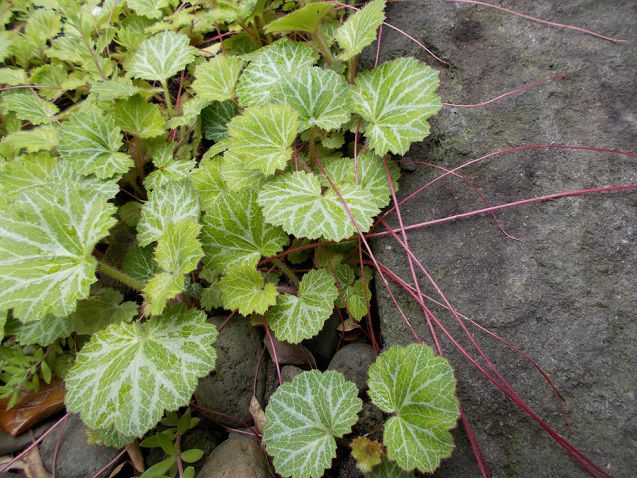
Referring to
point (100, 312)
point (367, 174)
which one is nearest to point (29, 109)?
point (100, 312)

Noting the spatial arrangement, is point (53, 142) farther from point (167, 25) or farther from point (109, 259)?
point (167, 25)

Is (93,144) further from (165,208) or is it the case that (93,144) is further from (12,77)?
(12,77)

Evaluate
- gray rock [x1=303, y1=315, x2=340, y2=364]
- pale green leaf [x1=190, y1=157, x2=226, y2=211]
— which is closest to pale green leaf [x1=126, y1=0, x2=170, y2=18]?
pale green leaf [x1=190, y1=157, x2=226, y2=211]

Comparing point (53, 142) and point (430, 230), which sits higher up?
point (53, 142)

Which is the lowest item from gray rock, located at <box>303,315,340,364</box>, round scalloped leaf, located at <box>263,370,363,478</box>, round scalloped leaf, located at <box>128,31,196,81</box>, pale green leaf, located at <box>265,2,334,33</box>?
gray rock, located at <box>303,315,340,364</box>

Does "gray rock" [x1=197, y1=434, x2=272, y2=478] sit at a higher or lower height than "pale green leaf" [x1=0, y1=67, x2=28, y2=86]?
lower

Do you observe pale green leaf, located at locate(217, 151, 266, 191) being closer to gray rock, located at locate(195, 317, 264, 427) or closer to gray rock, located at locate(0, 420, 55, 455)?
gray rock, located at locate(195, 317, 264, 427)

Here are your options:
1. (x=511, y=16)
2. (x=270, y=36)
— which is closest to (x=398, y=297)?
(x=511, y=16)
